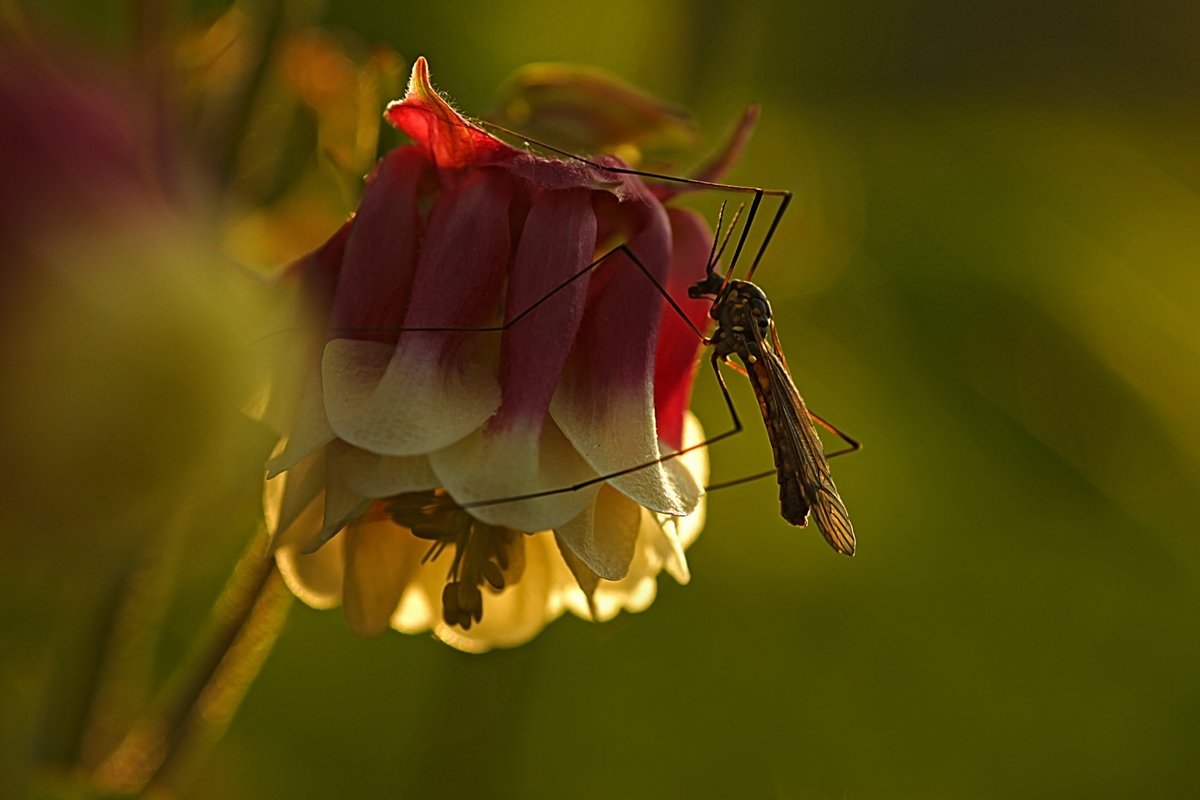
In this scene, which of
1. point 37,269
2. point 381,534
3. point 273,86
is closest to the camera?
point 37,269

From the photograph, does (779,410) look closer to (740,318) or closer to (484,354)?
(740,318)

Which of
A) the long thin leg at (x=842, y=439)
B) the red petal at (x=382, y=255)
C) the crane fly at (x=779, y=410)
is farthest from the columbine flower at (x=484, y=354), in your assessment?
the long thin leg at (x=842, y=439)

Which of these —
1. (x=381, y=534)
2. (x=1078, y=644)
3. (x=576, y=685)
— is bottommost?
(x=576, y=685)

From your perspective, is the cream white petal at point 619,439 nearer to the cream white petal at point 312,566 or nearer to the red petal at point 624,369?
the red petal at point 624,369

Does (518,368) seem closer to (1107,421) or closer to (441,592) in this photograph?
(441,592)

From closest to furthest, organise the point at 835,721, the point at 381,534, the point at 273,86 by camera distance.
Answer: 1. the point at 381,534
2. the point at 273,86
3. the point at 835,721

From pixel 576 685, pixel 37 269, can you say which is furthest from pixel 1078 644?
pixel 37 269

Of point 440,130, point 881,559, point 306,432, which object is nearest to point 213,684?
point 306,432

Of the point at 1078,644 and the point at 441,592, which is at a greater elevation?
the point at 441,592
